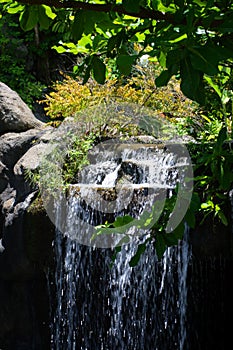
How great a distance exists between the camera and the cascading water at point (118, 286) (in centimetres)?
597

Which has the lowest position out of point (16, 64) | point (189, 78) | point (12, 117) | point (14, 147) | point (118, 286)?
point (118, 286)

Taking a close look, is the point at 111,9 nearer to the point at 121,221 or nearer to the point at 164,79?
the point at 164,79

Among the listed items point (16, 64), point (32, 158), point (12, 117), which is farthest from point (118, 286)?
point (16, 64)

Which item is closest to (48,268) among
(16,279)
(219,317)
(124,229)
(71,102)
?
(16,279)

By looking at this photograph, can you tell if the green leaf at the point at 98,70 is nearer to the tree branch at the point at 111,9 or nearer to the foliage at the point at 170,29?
the foliage at the point at 170,29

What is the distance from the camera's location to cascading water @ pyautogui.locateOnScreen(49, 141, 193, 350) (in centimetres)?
597

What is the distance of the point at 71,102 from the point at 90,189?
267 centimetres

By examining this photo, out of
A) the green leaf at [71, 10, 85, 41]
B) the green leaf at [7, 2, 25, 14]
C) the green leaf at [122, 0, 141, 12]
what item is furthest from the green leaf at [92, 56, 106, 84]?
the green leaf at [7, 2, 25, 14]

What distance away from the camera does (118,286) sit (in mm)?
6180

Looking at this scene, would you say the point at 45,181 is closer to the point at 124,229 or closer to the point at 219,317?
the point at 219,317

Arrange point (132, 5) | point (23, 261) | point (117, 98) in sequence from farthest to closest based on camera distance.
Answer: point (117, 98), point (23, 261), point (132, 5)

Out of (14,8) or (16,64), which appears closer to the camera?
(14,8)

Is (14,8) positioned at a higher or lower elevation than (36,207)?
higher

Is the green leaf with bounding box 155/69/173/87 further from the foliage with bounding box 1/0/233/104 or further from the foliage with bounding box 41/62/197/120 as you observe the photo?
the foliage with bounding box 41/62/197/120
